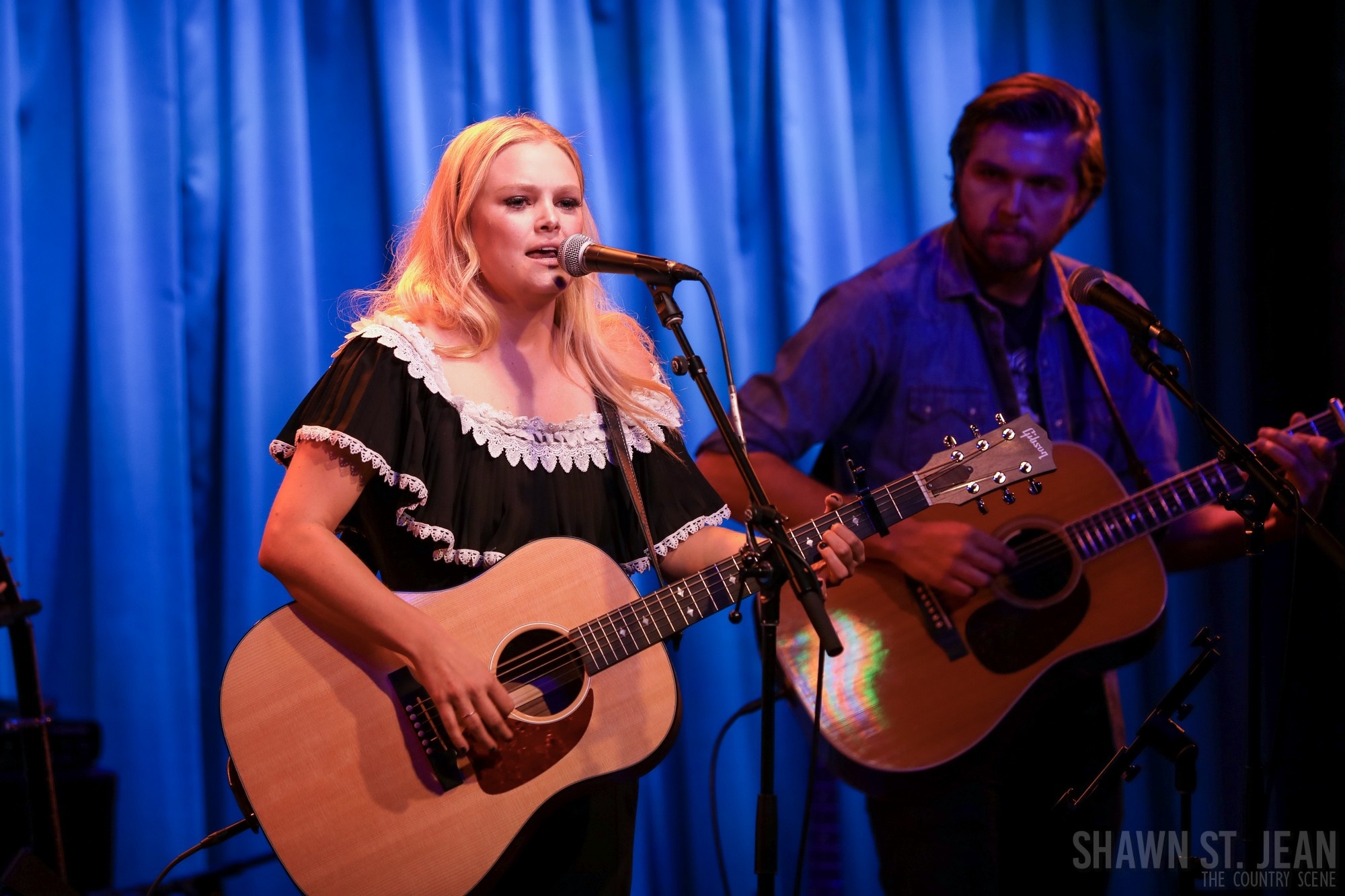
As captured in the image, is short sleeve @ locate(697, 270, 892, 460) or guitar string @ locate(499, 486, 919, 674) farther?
short sleeve @ locate(697, 270, 892, 460)

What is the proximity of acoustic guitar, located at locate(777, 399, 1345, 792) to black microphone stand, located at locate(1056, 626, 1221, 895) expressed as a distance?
18.8 inches

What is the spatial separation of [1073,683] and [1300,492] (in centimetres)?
76

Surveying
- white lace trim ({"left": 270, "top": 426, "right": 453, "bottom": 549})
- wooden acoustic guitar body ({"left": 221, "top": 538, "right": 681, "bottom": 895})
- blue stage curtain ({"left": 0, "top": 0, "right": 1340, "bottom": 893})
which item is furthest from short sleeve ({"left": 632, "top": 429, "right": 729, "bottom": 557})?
blue stage curtain ({"left": 0, "top": 0, "right": 1340, "bottom": 893})

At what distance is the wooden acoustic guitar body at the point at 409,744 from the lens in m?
2.03

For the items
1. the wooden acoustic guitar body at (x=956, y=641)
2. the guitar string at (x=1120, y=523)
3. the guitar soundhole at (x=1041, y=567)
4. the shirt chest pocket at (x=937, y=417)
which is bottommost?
the wooden acoustic guitar body at (x=956, y=641)

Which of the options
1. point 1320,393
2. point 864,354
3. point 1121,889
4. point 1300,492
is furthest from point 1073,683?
point 1320,393

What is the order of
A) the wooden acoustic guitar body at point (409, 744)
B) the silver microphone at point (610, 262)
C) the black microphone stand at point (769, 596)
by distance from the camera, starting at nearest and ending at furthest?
the black microphone stand at point (769, 596), the silver microphone at point (610, 262), the wooden acoustic guitar body at point (409, 744)

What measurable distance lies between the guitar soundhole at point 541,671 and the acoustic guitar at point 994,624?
2.57ft

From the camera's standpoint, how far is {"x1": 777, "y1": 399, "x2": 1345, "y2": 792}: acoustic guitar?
2738 mm

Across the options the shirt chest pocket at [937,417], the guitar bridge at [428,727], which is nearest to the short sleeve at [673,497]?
the guitar bridge at [428,727]

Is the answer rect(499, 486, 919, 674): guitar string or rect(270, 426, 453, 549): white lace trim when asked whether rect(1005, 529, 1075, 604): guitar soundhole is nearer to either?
rect(499, 486, 919, 674): guitar string

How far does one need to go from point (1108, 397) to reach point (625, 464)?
1.57m

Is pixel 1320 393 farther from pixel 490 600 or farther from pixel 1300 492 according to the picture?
pixel 490 600

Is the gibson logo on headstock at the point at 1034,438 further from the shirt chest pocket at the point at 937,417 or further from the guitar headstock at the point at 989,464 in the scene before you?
the shirt chest pocket at the point at 937,417
